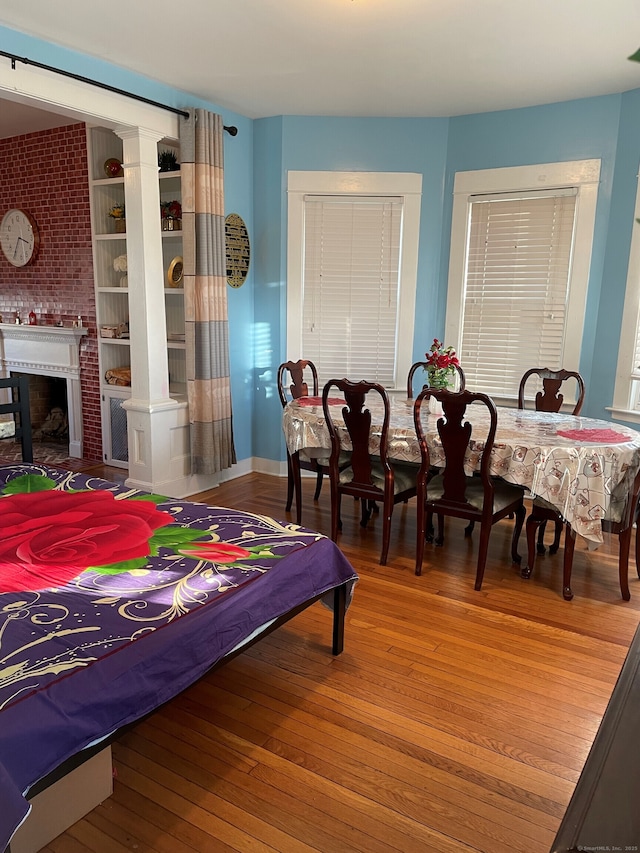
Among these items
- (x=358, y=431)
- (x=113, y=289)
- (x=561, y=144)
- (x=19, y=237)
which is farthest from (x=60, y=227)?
(x=561, y=144)

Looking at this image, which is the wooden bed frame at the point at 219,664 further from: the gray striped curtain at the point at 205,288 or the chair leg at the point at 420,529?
the gray striped curtain at the point at 205,288

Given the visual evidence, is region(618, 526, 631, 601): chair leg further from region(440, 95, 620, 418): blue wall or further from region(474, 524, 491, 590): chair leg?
region(440, 95, 620, 418): blue wall

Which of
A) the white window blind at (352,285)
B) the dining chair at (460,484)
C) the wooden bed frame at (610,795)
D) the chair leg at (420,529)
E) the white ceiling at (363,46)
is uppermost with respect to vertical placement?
the white ceiling at (363,46)

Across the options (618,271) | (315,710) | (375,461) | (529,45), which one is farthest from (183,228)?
(315,710)

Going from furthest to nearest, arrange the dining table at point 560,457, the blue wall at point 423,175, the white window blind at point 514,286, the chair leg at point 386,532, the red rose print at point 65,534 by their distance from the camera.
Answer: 1. the white window blind at point 514,286
2. the blue wall at point 423,175
3. the chair leg at point 386,532
4. the dining table at point 560,457
5. the red rose print at point 65,534

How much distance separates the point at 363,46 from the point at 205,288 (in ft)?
6.12

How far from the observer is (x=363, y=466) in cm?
360

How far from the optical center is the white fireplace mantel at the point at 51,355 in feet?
18.0

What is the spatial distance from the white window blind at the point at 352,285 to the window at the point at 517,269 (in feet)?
1.69

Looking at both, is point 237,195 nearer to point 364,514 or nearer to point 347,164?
point 347,164

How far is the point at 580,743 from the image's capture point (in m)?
2.13

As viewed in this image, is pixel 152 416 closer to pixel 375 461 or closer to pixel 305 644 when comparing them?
pixel 375 461

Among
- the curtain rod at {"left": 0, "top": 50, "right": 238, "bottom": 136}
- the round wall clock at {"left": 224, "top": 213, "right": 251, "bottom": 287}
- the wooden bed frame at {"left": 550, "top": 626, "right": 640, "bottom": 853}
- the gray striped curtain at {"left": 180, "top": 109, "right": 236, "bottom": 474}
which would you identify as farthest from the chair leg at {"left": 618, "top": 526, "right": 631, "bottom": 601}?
the curtain rod at {"left": 0, "top": 50, "right": 238, "bottom": 136}

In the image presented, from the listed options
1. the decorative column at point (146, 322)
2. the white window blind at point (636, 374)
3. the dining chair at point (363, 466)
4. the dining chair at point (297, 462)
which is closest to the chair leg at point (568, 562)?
the dining chair at point (363, 466)
